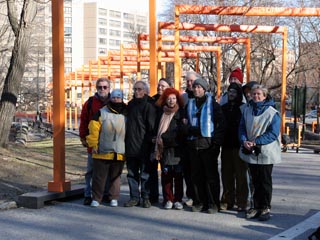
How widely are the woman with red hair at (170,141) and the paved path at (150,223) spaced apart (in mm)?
421

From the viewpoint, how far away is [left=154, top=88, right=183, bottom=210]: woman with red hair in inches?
299

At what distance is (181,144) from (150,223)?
1.26 meters

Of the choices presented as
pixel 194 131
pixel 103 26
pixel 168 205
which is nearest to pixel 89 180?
pixel 168 205

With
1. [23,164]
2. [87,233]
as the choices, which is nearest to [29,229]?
[87,233]

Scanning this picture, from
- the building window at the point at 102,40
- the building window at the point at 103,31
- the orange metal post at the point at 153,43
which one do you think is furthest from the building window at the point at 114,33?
the orange metal post at the point at 153,43

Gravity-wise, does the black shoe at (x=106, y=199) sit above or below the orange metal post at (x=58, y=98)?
below

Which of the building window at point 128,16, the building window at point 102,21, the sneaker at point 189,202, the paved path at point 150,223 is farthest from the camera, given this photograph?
the building window at point 128,16

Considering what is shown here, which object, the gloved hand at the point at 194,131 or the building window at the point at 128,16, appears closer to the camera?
the gloved hand at the point at 194,131

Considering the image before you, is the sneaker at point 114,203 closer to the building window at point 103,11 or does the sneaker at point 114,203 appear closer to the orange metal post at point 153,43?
the orange metal post at point 153,43

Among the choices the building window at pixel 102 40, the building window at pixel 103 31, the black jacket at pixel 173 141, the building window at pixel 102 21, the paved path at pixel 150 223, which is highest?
the building window at pixel 102 21

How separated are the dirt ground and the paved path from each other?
1.85 meters

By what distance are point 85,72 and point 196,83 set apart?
30115 millimetres

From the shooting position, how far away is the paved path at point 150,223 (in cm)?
646

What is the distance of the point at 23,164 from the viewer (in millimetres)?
13062
